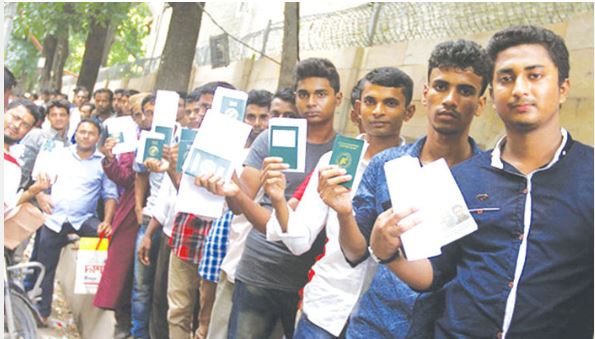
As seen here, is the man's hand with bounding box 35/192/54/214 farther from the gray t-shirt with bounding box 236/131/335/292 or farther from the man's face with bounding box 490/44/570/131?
the man's face with bounding box 490/44/570/131

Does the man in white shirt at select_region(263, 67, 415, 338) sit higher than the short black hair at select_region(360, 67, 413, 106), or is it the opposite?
the short black hair at select_region(360, 67, 413, 106)

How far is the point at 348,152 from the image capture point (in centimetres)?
239

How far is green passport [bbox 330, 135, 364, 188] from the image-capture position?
238 cm

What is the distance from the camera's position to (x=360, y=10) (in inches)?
373

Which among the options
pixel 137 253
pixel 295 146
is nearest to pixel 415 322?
pixel 295 146

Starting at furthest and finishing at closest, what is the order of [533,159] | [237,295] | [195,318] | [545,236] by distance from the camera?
1. [195,318]
2. [237,295]
3. [533,159]
4. [545,236]

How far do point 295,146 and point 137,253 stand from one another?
2698 millimetres

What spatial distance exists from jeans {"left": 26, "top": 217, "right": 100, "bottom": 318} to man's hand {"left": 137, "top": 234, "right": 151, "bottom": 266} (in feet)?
3.57

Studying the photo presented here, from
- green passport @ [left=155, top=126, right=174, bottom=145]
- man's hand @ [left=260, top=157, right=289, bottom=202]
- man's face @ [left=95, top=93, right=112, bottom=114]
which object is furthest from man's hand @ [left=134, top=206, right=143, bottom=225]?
man's face @ [left=95, top=93, right=112, bottom=114]

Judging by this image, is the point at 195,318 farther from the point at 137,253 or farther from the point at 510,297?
the point at 510,297

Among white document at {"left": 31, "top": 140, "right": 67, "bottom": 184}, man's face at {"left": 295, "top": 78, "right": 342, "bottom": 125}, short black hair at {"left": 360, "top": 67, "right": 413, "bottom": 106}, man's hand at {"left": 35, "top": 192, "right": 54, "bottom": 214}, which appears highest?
short black hair at {"left": 360, "top": 67, "right": 413, "bottom": 106}

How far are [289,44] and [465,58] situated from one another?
172 inches

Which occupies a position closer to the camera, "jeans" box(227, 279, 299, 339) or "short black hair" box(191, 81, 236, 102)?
"jeans" box(227, 279, 299, 339)

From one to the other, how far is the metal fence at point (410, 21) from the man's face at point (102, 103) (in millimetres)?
3174
